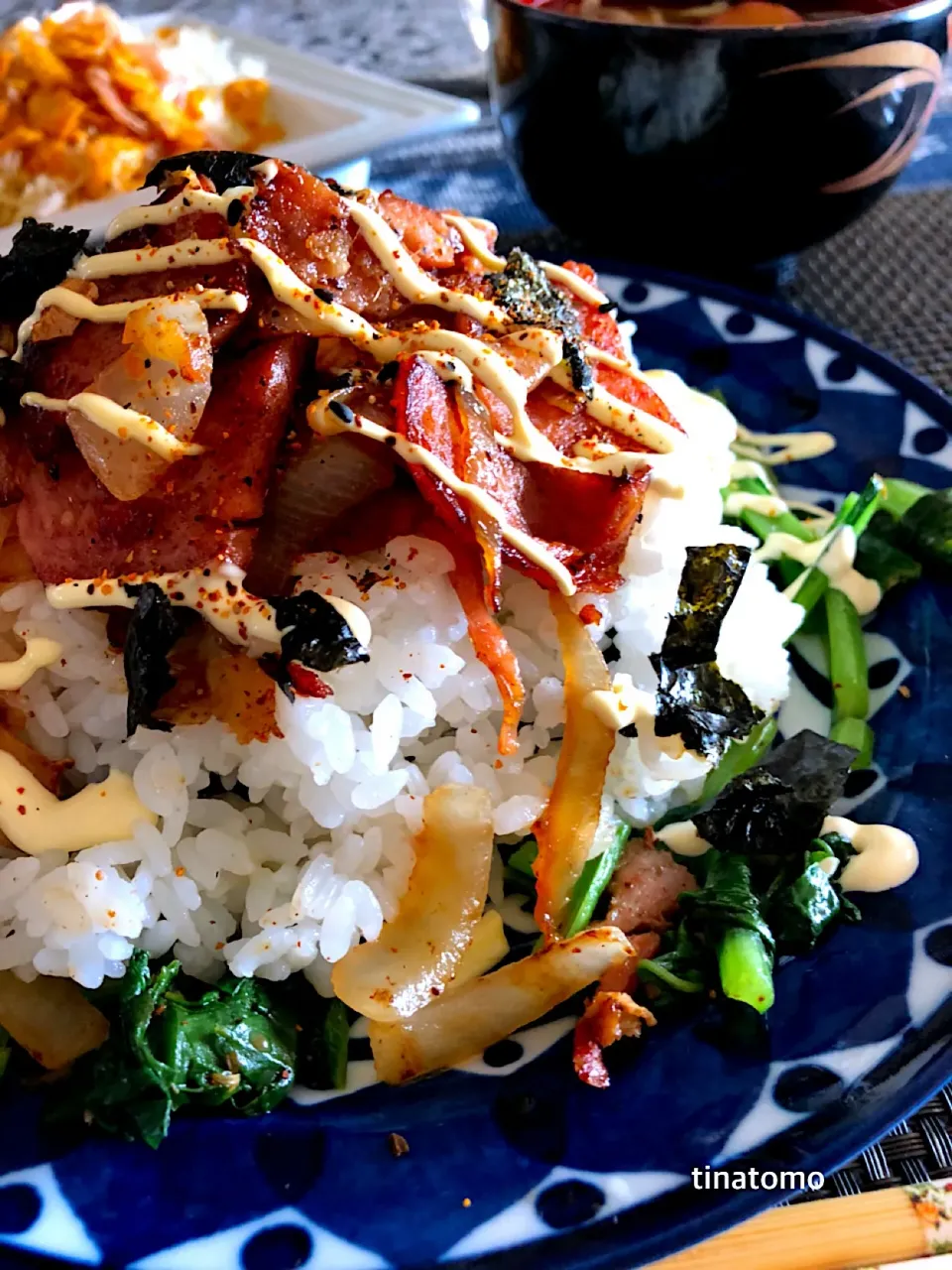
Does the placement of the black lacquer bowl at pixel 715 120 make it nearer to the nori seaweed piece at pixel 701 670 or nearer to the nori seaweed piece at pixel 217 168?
the nori seaweed piece at pixel 217 168

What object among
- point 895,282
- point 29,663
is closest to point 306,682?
point 29,663

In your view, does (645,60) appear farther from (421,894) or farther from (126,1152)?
(126,1152)

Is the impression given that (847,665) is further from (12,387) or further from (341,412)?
(12,387)

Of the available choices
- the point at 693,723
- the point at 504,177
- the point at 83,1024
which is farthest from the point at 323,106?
the point at 83,1024

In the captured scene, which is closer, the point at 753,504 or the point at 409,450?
the point at 409,450

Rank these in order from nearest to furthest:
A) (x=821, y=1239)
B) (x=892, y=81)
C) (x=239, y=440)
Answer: (x=821, y=1239), (x=239, y=440), (x=892, y=81)

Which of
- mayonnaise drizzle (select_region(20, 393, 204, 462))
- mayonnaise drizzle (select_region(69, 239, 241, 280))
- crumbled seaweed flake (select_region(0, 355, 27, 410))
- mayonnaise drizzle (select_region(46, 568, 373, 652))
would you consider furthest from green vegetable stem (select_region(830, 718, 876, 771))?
crumbled seaweed flake (select_region(0, 355, 27, 410))

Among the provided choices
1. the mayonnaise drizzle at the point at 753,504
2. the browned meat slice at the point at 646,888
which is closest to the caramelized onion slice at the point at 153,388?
the browned meat slice at the point at 646,888
